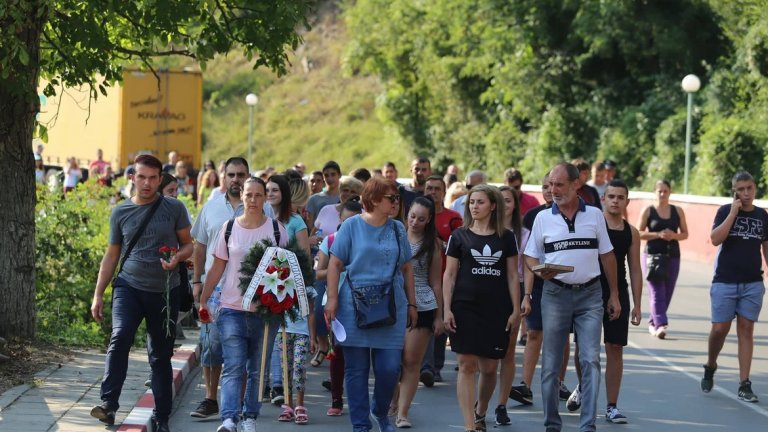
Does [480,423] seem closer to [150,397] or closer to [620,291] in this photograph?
[620,291]

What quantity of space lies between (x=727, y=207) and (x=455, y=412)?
3.07 meters

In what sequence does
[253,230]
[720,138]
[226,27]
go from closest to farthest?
[253,230], [226,27], [720,138]

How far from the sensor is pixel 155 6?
11812 millimetres

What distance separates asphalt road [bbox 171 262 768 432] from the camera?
387 inches

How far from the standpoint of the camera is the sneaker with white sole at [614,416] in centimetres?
995

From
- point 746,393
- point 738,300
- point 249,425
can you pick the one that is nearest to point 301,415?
point 249,425

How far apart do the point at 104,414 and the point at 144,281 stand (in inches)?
37.8

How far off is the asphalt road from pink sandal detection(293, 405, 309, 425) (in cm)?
11

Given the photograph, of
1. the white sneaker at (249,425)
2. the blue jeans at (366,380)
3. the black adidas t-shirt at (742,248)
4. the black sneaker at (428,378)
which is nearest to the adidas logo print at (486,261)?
the blue jeans at (366,380)

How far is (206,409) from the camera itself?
991 cm

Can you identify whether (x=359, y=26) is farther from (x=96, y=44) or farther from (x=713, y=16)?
(x=96, y=44)

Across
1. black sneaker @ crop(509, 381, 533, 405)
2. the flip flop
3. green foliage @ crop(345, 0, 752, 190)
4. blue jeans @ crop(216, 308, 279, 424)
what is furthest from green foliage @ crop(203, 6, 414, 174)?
blue jeans @ crop(216, 308, 279, 424)

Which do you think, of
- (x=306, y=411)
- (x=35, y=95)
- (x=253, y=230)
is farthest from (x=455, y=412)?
(x=35, y=95)

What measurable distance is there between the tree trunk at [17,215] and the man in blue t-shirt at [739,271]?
20.1 ft
